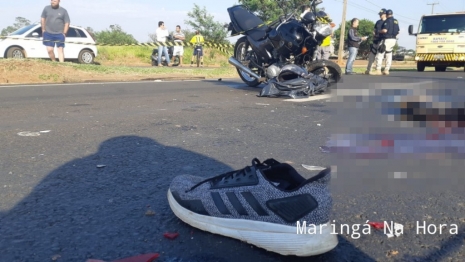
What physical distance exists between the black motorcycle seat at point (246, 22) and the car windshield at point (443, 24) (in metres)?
12.1

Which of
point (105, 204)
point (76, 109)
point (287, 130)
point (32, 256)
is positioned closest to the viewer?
point (32, 256)

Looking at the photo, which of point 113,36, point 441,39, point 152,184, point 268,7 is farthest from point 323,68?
point 113,36

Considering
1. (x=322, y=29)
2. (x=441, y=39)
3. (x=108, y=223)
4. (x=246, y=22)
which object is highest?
(x=441, y=39)

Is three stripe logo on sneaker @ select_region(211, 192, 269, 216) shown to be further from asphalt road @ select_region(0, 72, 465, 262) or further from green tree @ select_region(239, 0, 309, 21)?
green tree @ select_region(239, 0, 309, 21)

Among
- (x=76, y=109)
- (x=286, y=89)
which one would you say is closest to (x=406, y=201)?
(x=76, y=109)

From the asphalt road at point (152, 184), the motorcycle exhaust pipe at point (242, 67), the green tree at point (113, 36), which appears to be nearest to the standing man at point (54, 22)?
the motorcycle exhaust pipe at point (242, 67)

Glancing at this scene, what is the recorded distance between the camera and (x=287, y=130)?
411 centimetres

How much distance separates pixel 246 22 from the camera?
8.14m

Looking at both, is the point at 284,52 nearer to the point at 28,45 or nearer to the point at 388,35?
the point at 388,35

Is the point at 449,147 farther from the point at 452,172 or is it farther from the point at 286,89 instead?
the point at 286,89

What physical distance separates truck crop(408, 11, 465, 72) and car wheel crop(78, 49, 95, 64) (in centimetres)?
1271

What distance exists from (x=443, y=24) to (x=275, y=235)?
1848 centimetres

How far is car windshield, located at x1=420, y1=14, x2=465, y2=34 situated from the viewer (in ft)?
56.0

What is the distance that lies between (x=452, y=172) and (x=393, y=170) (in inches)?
10.8
